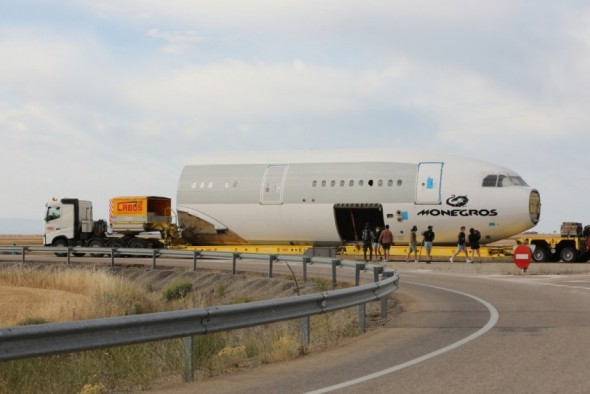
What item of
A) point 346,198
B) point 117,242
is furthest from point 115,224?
point 346,198

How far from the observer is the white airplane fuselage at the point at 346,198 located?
38.7 metres

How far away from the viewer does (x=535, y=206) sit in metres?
38.5

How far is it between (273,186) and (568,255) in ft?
44.2

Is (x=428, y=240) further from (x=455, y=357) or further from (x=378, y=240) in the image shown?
(x=455, y=357)

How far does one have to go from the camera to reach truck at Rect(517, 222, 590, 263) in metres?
37.6

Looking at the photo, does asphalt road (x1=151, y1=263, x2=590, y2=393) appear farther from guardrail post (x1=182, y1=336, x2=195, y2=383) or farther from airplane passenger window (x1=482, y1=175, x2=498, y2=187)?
airplane passenger window (x1=482, y1=175, x2=498, y2=187)

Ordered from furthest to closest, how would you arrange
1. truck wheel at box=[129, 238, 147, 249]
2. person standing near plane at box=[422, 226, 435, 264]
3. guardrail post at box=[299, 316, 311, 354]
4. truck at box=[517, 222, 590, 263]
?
truck wheel at box=[129, 238, 147, 249] < person standing near plane at box=[422, 226, 435, 264] < truck at box=[517, 222, 590, 263] < guardrail post at box=[299, 316, 311, 354]

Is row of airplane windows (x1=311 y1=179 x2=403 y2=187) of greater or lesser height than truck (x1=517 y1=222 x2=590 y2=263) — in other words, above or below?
above

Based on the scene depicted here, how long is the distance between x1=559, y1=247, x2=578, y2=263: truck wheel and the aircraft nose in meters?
1.76

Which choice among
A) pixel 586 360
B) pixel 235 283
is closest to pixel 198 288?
pixel 235 283

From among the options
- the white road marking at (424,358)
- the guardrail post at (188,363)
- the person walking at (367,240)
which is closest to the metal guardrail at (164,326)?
the guardrail post at (188,363)

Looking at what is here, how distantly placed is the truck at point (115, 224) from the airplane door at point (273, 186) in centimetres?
588

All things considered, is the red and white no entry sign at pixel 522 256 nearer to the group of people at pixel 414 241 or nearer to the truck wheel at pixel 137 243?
the group of people at pixel 414 241

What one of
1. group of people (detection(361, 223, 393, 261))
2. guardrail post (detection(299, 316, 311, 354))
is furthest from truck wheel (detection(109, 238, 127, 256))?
guardrail post (detection(299, 316, 311, 354))
